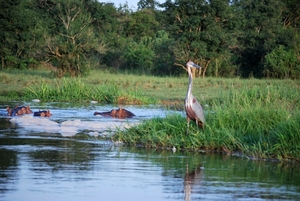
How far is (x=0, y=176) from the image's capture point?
25.3 feet

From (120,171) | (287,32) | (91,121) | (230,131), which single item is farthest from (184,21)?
(120,171)

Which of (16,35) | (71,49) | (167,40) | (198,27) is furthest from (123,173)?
(167,40)

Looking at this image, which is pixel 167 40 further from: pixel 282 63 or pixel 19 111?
pixel 19 111

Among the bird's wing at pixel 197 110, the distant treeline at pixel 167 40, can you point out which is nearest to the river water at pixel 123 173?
the bird's wing at pixel 197 110

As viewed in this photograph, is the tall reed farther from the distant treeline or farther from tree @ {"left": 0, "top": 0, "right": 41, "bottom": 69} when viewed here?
Result: tree @ {"left": 0, "top": 0, "right": 41, "bottom": 69}

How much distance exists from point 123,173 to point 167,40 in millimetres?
29648

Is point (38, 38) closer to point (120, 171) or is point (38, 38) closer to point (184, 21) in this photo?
point (184, 21)

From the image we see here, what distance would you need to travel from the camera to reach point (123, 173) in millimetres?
8203

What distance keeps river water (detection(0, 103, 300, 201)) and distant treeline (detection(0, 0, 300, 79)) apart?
17009 mm

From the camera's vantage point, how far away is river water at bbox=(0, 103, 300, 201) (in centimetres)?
689

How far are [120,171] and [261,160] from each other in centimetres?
237

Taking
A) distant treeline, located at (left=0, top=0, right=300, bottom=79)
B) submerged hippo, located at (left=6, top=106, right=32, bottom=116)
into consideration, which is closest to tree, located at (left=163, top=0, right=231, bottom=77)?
distant treeline, located at (left=0, top=0, right=300, bottom=79)

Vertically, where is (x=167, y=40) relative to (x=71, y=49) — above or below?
above

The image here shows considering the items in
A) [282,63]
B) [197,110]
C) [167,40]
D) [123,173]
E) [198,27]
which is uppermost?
[198,27]
